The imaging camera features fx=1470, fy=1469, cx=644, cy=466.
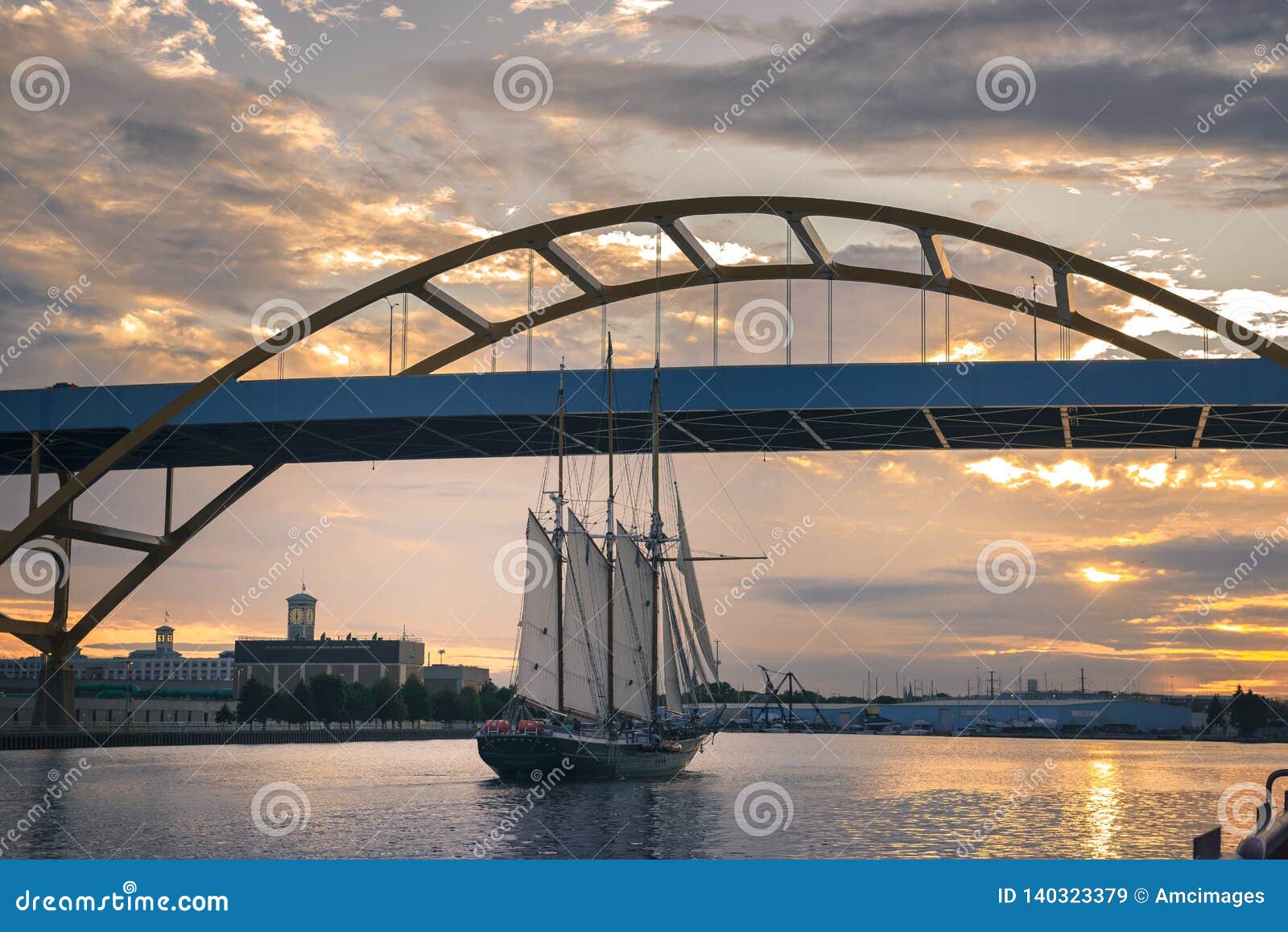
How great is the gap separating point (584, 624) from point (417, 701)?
3511 inches

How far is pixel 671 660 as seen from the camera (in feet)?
195

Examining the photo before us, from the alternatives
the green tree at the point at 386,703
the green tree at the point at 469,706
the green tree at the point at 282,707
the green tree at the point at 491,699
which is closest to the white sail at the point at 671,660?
the green tree at the point at 282,707

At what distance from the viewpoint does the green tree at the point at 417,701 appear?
139 m

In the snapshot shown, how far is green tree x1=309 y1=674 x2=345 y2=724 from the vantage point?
12188 cm

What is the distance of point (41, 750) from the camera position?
68.2 metres

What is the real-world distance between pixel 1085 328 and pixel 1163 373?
4957mm

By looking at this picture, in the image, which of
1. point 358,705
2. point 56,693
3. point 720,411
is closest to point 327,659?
point 358,705

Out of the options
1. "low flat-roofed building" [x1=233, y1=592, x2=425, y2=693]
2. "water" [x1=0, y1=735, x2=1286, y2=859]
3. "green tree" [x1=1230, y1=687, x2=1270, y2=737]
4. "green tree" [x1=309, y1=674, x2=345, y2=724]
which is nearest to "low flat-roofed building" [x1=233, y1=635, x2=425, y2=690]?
"low flat-roofed building" [x1=233, y1=592, x2=425, y2=693]

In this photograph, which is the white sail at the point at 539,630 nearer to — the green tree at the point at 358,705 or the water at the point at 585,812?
the water at the point at 585,812

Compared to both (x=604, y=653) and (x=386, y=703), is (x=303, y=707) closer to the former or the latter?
(x=386, y=703)

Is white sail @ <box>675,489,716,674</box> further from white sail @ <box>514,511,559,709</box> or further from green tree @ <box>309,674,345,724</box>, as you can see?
green tree @ <box>309,674,345,724</box>

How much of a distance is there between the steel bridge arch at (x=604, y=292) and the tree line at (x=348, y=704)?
64.6 m

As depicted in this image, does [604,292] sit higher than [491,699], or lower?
higher

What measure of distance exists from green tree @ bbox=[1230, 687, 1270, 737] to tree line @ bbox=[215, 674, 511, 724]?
88273 mm
